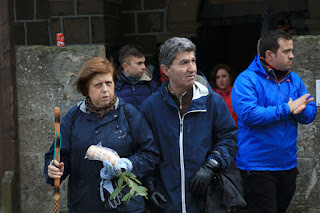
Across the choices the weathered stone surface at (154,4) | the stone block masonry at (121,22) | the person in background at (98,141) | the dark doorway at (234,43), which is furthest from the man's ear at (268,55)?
the dark doorway at (234,43)

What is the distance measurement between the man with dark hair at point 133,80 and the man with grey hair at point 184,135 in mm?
1663

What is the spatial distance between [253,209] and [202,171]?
3.66ft

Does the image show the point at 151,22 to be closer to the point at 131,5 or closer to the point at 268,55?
the point at 131,5

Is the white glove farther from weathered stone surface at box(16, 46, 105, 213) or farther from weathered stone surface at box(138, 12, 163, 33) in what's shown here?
weathered stone surface at box(138, 12, 163, 33)

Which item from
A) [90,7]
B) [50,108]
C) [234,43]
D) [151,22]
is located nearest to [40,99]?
[50,108]

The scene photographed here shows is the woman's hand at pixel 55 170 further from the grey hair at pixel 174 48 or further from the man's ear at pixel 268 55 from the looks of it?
the man's ear at pixel 268 55

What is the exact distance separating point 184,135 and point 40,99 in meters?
2.11

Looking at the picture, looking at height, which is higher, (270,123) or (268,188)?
(270,123)

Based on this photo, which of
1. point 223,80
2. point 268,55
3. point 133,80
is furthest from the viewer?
point 223,80

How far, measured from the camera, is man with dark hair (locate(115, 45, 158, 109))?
17.1ft

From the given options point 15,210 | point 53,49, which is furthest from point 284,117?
point 15,210

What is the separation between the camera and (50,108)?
516 centimetres

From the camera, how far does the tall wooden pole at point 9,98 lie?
16.7 ft

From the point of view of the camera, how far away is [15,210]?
5207 millimetres
